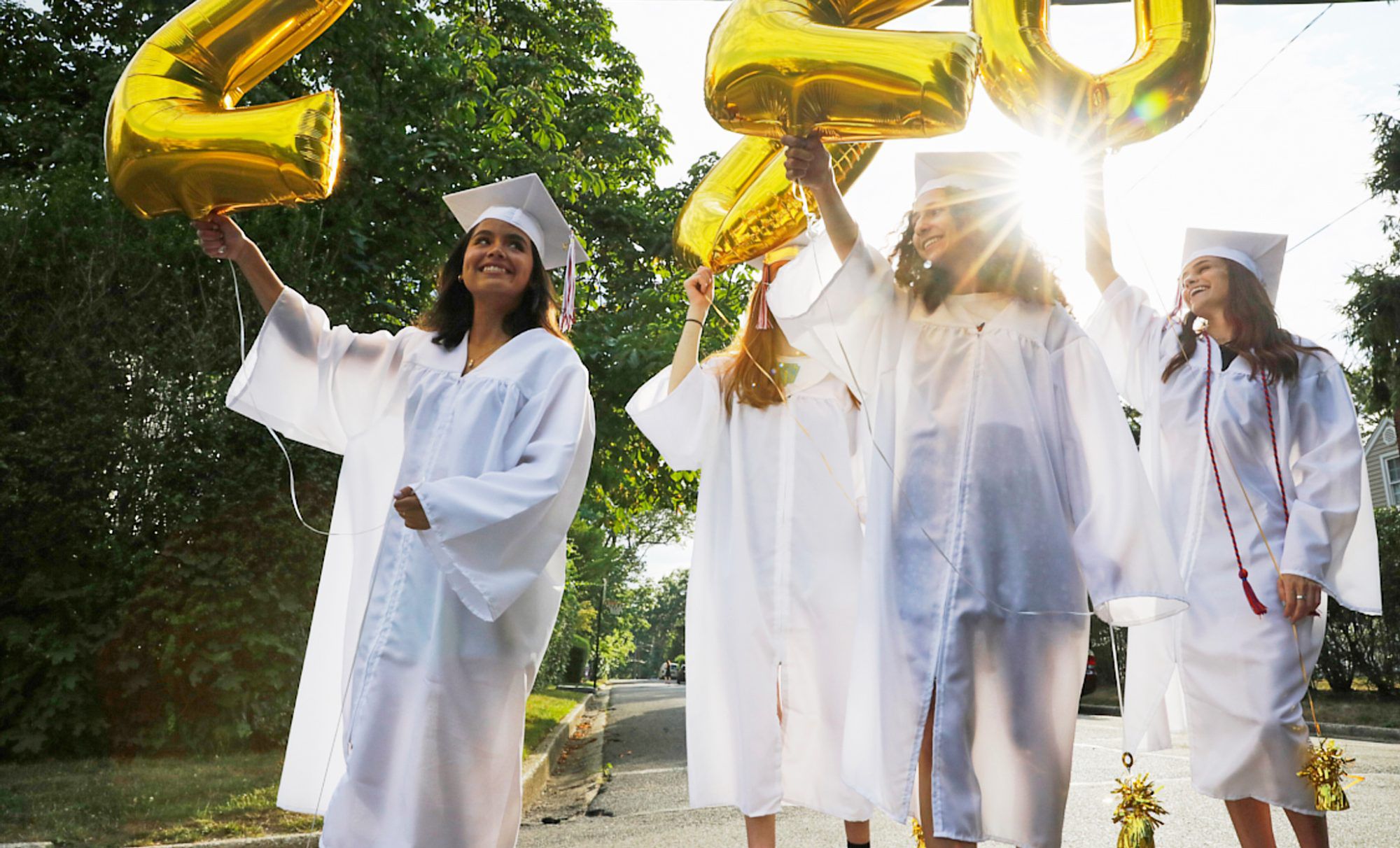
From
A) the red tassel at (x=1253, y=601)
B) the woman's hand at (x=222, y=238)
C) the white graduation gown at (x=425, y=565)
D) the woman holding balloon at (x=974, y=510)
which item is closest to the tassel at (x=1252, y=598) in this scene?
the red tassel at (x=1253, y=601)

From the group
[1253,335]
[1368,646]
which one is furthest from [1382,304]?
[1253,335]

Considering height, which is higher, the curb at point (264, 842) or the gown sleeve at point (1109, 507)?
the gown sleeve at point (1109, 507)

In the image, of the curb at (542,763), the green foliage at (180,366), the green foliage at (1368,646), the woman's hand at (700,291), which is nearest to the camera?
the woman's hand at (700,291)

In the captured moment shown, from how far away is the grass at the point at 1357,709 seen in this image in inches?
503

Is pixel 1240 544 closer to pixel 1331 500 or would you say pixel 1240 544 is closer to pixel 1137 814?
pixel 1331 500

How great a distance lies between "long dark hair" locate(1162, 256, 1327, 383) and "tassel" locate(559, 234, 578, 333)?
2.23 metres

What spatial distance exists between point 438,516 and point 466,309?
3.34 feet

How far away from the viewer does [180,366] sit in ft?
27.1

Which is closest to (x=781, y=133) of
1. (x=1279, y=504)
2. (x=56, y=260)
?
(x=1279, y=504)

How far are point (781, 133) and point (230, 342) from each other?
22.2 feet

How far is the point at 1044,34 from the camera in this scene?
317 centimetres

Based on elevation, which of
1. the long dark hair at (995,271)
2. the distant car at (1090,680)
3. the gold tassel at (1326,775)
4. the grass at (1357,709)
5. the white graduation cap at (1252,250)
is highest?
the white graduation cap at (1252,250)

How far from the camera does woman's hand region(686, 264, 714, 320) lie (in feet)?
13.6

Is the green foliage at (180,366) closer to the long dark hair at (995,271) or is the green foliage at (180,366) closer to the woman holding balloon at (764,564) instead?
the woman holding balloon at (764,564)
